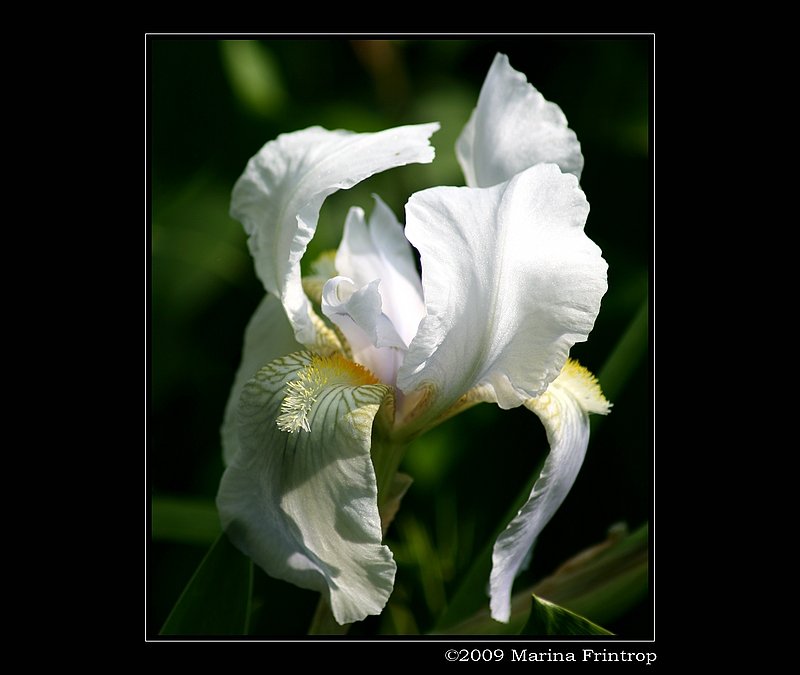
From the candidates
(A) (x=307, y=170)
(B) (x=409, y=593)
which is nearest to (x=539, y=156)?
(A) (x=307, y=170)

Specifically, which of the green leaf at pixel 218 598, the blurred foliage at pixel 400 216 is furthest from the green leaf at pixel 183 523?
the green leaf at pixel 218 598

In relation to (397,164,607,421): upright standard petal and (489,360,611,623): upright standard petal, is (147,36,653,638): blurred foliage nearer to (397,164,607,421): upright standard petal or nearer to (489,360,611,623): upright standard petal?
(489,360,611,623): upright standard petal

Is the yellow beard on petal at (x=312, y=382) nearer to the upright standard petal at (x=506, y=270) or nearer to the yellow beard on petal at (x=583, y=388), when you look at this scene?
the upright standard petal at (x=506, y=270)

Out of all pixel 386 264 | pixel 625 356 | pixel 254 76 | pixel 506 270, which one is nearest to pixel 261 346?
pixel 386 264

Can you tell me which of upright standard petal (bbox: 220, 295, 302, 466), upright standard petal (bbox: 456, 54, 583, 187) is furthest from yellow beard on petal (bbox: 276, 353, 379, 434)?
upright standard petal (bbox: 456, 54, 583, 187)

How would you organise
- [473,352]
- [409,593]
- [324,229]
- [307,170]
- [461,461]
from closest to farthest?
1. [473,352]
2. [307,170]
3. [409,593]
4. [461,461]
5. [324,229]

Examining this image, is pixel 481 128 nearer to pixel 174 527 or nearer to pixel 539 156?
pixel 539 156

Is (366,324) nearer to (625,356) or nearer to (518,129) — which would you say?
(518,129)
